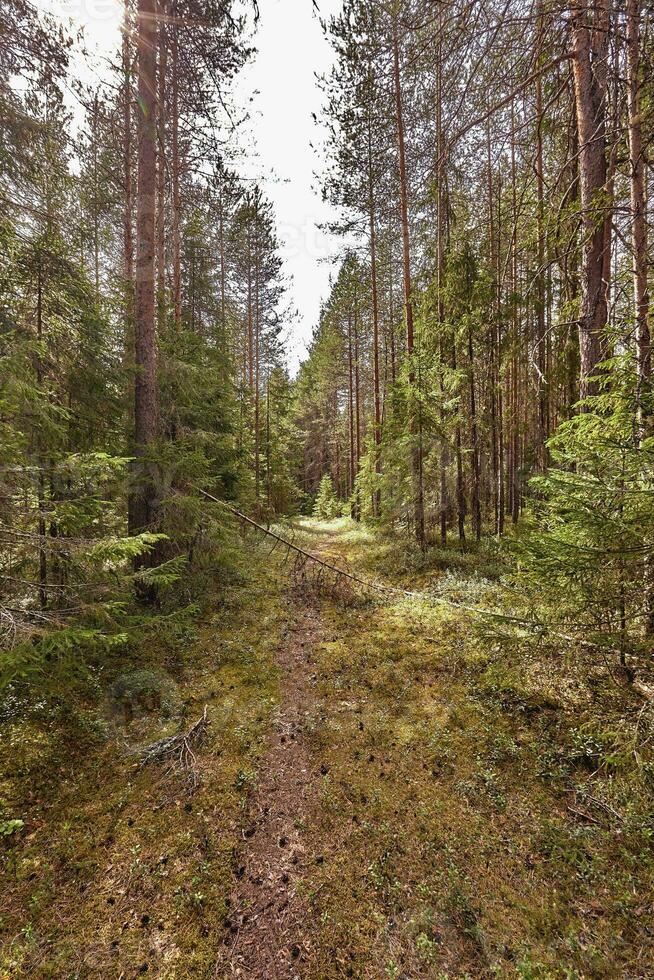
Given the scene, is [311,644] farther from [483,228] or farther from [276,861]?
[483,228]

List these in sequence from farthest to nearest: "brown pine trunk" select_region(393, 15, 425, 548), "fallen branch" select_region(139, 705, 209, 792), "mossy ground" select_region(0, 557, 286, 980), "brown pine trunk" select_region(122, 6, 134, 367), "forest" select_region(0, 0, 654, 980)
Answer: "brown pine trunk" select_region(393, 15, 425, 548) < "brown pine trunk" select_region(122, 6, 134, 367) < "fallen branch" select_region(139, 705, 209, 792) < "forest" select_region(0, 0, 654, 980) < "mossy ground" select_region(0, 557, 286, 980)

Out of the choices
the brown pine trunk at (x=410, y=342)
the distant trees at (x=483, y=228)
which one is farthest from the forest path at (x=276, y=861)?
the brown pine trunk at (x=410, y=342)

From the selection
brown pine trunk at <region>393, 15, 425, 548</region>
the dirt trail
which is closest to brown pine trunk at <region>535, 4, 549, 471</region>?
brown pine trunk at <region>393, 15, 425, 548</region>

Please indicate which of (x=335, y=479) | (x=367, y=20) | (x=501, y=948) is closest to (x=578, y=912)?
(x=501, y=948)

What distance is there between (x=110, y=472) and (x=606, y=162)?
8407mm

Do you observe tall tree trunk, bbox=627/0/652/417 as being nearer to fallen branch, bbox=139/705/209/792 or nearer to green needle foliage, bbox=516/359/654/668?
green needle foliage, bbox=516/359/654/668

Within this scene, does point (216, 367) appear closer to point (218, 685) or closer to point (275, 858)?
point (218, 685)

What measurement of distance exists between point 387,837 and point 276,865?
1.07m

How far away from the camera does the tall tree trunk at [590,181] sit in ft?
14.8

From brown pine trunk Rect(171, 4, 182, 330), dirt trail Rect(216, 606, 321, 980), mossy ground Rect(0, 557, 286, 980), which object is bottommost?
dirt trail Rect(216, 606, 321, 980)

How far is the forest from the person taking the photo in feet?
9.52

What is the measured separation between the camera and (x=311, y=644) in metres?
7.25

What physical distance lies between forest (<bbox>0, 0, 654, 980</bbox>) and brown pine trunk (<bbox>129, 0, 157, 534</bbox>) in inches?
2.2

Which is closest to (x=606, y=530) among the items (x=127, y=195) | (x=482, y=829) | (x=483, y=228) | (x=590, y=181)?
(x=482, y=829)
